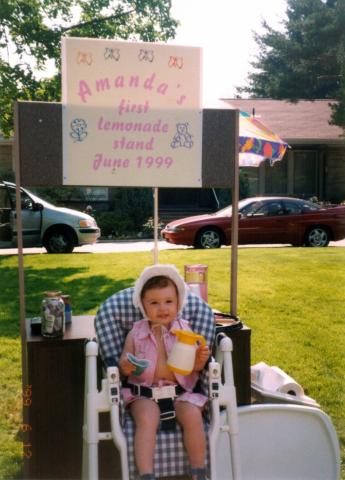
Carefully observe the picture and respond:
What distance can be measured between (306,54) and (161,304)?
1036 inches

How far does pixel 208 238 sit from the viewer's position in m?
13.8

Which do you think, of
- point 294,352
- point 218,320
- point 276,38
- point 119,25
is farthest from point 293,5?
point 218,320

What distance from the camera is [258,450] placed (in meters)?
3.31

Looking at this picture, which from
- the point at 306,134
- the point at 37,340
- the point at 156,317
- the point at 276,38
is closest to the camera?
the point at 156,317

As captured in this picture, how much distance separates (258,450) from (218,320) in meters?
0.73

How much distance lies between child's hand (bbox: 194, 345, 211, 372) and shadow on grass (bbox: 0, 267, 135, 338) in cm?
357

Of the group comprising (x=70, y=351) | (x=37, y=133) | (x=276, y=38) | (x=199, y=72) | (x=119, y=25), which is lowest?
(x=70, y=351)

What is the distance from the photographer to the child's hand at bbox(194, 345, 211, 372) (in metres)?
2.98

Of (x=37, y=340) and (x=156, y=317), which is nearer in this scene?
(x=156, y=317)

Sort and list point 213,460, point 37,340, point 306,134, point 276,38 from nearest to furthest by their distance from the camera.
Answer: point 213,460
point 37,340
point 306,134
point 276,38

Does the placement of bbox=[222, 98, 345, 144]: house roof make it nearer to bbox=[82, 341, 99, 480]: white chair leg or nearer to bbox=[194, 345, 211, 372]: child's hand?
bbox=[194, 345, 211, 372]: child's hand

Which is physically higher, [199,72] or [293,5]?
[293,5]

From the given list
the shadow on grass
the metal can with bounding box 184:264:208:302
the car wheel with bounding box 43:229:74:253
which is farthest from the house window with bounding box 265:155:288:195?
the metal can with bounding box 184:264:208:302

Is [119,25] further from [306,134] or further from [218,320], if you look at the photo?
[218,320]
